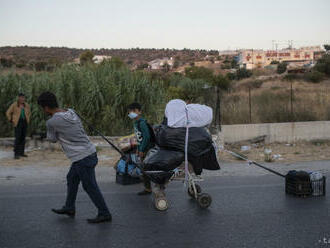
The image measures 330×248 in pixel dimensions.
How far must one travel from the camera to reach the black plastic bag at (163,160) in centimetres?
660

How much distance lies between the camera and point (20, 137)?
11922mm

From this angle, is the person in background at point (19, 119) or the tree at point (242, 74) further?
the tree at point (242, 74)

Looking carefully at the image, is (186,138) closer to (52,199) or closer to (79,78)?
(52,199)

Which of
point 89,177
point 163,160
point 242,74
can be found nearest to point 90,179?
point 89,177

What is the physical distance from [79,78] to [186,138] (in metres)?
9.80

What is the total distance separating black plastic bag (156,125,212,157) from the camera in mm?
6664

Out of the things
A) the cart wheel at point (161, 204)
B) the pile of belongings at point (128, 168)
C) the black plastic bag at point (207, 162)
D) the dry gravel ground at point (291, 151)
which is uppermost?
the black plastic bag at point (207, 162)

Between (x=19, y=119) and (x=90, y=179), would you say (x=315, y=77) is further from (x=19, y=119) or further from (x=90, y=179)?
(x=90, y=179)

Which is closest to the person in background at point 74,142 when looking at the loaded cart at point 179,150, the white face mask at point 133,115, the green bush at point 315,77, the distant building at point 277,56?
the loaded cart at point 179,150

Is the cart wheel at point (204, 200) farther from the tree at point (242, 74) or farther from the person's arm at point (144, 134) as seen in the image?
the tree at point (242, 74)

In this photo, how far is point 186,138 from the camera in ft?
21.8

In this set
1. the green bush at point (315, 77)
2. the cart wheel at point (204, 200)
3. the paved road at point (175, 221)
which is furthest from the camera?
the green bush at point (315, 77)

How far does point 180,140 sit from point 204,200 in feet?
3.03

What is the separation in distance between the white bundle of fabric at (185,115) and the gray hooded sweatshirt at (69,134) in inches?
51.5
